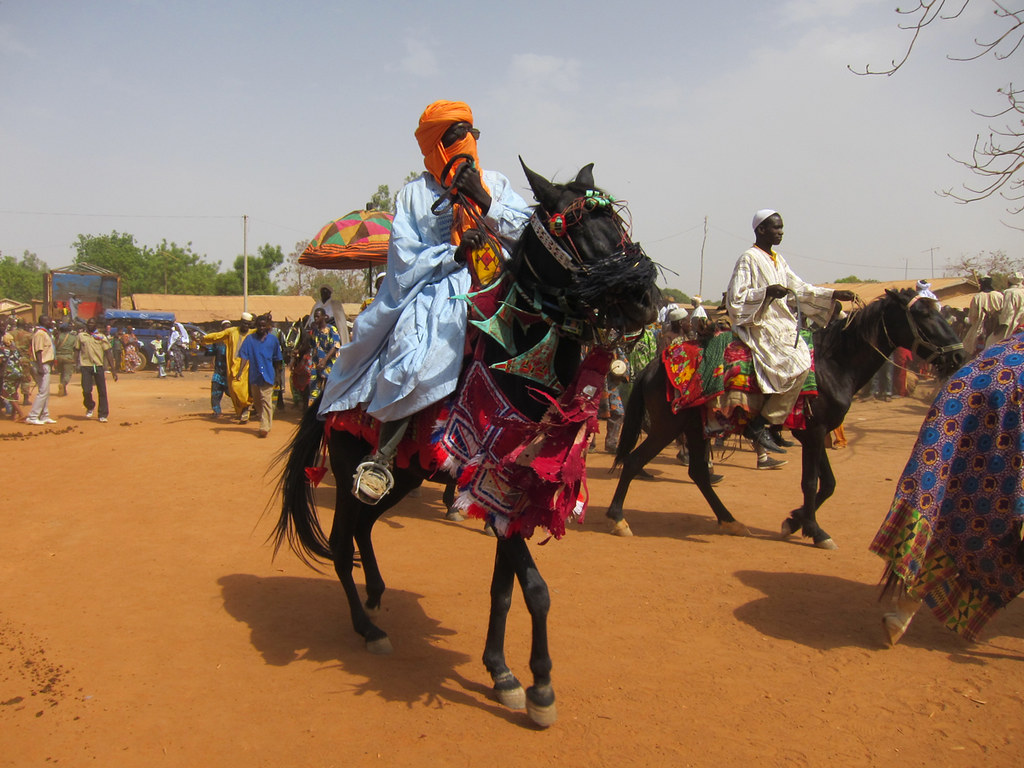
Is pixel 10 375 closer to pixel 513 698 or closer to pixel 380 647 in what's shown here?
pixel 380 647

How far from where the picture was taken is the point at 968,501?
3.79 meters

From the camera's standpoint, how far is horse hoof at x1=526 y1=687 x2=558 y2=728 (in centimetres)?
321

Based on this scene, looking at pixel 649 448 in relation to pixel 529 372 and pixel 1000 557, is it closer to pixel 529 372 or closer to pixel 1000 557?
pixel 1000 557

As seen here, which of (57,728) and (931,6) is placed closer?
(57,728)

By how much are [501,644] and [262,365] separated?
9010mm

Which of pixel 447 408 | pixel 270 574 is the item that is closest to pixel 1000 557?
pixel 447 408

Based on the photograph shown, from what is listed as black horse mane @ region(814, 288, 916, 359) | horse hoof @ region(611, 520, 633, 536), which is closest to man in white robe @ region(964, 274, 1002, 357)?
black horse mane @ region(814, 288, 916, 359)

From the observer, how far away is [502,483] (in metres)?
3.06

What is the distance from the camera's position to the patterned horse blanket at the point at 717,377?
19.9 ft

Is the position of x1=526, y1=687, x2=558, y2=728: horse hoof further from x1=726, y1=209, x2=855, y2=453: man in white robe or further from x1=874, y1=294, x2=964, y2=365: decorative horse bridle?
x1=874, y1=294, x2=964, y2=365: decorative horse bridle

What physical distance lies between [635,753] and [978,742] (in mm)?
1537

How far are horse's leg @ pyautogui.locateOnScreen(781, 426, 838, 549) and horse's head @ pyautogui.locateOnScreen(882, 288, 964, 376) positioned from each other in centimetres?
101

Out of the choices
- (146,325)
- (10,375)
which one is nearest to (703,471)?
(10,375)

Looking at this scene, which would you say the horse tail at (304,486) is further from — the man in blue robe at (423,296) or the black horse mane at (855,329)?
the black horse mane at (855,329)
